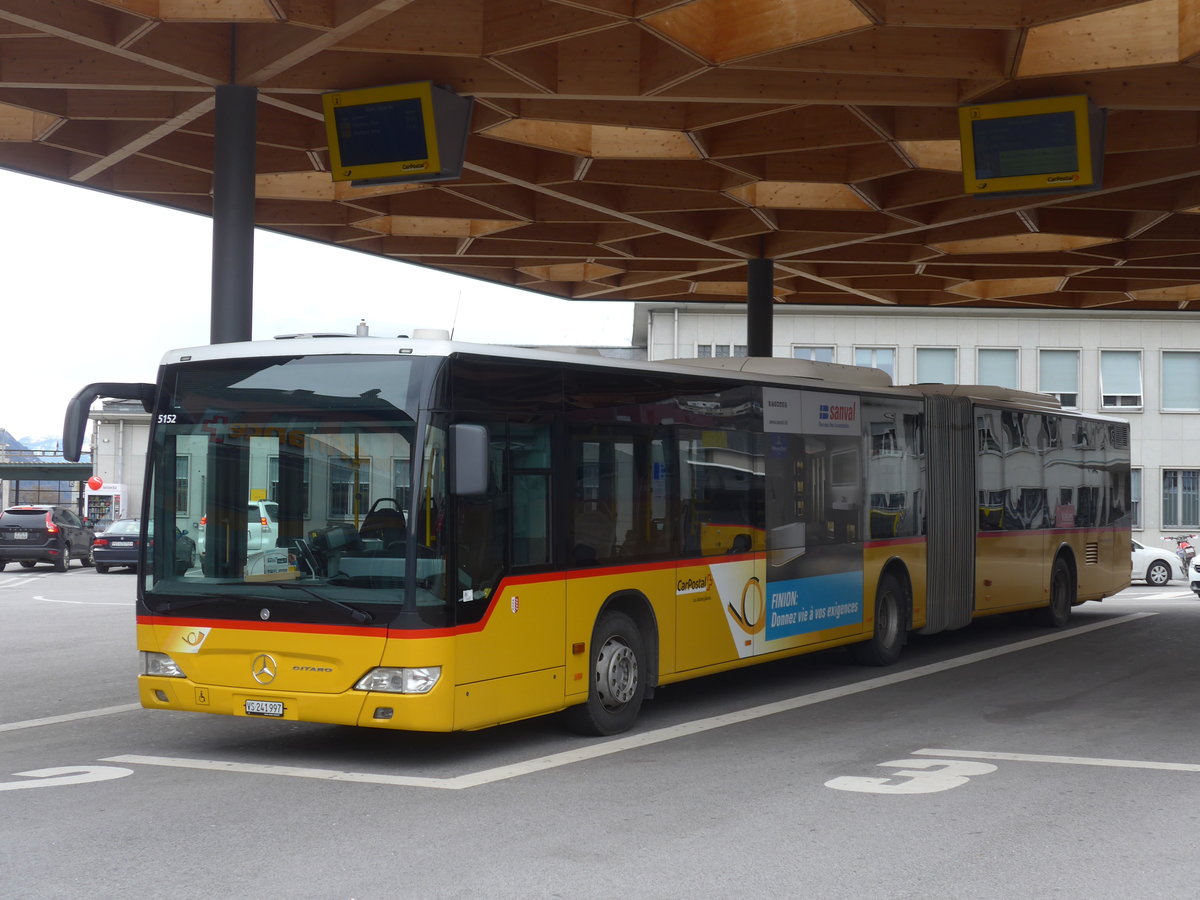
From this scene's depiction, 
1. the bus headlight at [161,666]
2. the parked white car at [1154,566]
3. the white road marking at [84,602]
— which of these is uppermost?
the bus headlight at [161,666]

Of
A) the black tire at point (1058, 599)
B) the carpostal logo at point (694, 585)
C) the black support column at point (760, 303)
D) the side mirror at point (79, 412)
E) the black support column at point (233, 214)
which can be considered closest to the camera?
the side mirror at point (79, 412)

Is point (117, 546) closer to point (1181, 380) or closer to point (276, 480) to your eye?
point (276, 480)

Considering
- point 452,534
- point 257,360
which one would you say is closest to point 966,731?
point 452,534

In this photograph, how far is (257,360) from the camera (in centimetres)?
951

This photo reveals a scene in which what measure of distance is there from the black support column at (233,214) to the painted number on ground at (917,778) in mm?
7077

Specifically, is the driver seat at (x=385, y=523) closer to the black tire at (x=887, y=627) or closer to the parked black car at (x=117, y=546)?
the black tire at (x=887, y=627)

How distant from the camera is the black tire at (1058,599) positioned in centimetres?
2023

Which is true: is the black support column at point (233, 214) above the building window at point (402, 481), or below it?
above

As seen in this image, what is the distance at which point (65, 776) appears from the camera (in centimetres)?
887

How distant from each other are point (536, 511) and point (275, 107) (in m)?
7.67

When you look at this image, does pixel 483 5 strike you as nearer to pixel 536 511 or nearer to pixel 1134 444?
pixel 536 511

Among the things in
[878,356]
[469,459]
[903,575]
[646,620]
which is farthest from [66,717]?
[878,356]

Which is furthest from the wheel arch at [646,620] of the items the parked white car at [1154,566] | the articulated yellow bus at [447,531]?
the parked white car at [1154,566]

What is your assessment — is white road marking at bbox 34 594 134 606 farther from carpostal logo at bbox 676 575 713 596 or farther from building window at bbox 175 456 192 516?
building window at bbox 175 456 192 516
